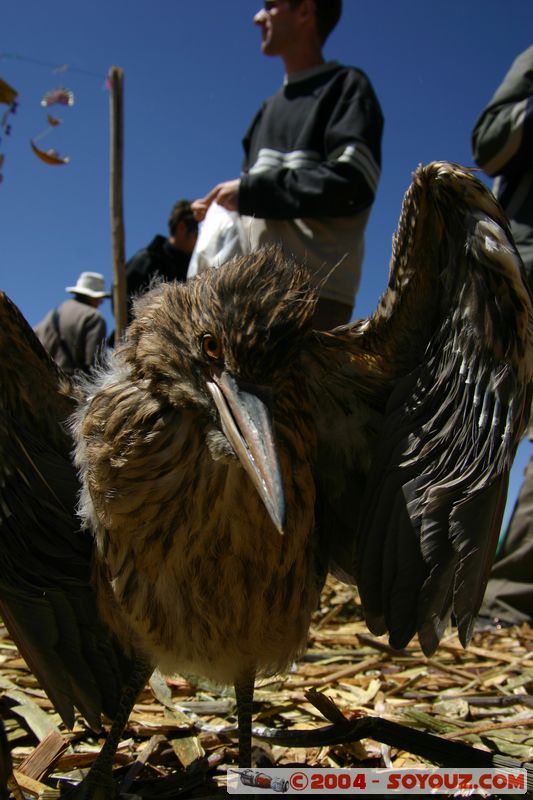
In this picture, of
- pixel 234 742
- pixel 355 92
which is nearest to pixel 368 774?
pixel 234 742

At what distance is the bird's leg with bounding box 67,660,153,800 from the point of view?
2326mm

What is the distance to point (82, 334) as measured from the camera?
6.72 m

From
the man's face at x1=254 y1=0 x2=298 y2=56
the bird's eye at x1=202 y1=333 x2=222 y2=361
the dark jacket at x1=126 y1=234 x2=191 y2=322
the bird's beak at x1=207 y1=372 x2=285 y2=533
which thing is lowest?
the bird's beak at x1=207 y1=372 x2=285 y2=533

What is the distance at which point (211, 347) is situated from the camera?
212 cm

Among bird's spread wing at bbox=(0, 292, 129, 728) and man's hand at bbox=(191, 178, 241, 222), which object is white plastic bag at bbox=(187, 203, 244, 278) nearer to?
man's hand at bbox=(191, 178, 241, 222)

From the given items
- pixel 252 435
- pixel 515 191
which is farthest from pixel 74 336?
pixel 252 435

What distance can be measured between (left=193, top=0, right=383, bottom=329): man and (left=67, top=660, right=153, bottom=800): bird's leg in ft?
6.82

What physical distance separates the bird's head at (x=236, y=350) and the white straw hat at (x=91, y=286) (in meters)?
5.65

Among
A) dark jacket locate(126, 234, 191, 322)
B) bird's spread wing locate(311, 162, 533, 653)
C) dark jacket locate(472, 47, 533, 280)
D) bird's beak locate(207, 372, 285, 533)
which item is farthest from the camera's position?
dark jacket locate(126, 234, 191, 322)

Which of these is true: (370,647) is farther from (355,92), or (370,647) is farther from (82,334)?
(82,334)

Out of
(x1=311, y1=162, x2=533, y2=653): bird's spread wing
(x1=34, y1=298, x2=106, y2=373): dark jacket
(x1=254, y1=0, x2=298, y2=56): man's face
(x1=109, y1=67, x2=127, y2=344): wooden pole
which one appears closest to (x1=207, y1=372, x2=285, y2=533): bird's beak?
(x1=311, y1=162, x2=533, y2=653): bird's spread wing

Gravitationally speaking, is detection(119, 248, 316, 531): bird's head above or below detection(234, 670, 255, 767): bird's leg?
above

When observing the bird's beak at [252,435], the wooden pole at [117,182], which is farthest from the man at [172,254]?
the bird's beak at [252,435]

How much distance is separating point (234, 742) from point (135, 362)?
1799mm
